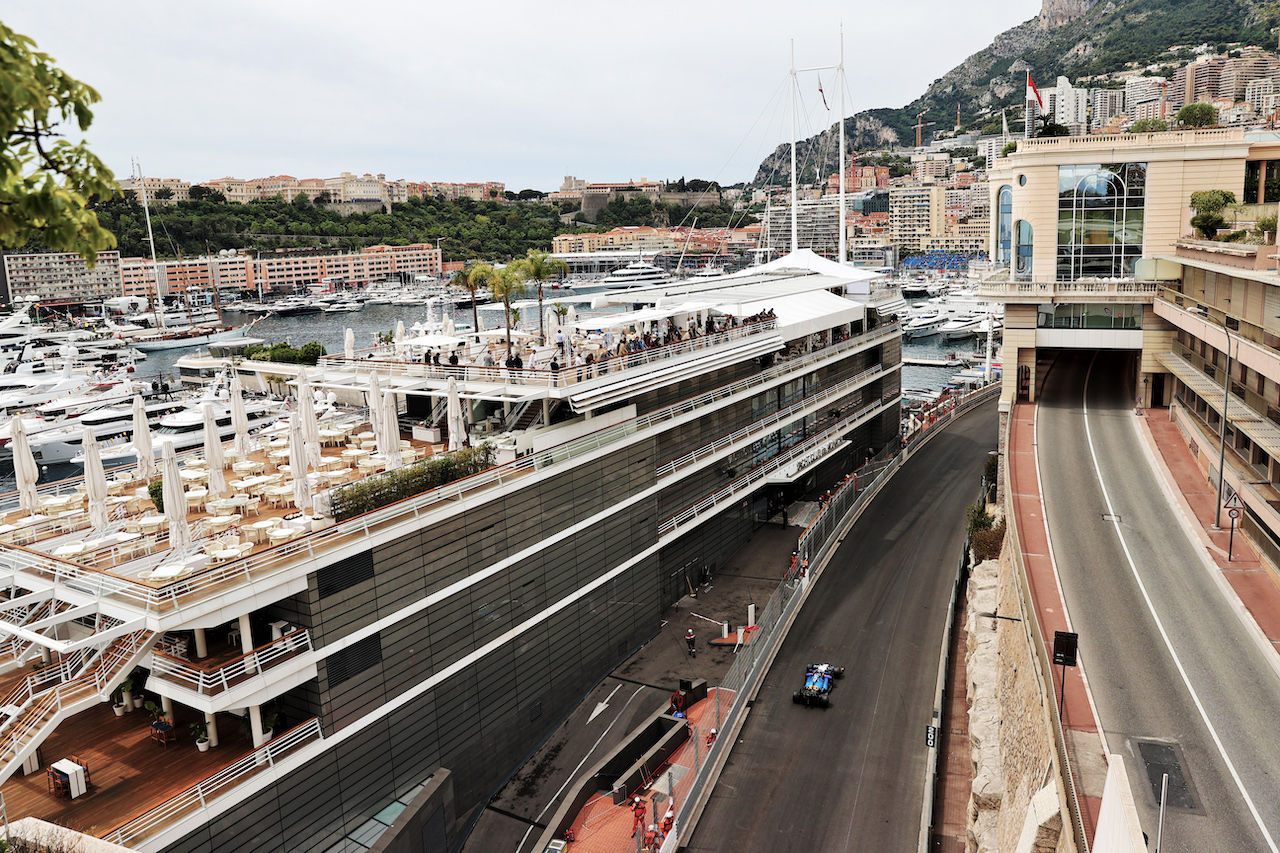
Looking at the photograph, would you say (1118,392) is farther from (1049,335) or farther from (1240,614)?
(1240,614)

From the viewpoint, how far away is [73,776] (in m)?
16.5

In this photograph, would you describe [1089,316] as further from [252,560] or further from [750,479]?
[252,560]

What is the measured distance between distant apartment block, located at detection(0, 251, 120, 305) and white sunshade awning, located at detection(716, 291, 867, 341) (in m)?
172

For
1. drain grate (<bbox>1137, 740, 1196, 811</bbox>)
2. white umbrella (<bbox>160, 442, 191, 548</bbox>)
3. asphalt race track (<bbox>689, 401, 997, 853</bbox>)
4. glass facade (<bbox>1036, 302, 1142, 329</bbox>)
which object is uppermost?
glass facade (<bbox>1036, 302, 1142, 329</bbox>)

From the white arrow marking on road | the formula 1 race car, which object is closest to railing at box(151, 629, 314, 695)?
the white arrow marking on road

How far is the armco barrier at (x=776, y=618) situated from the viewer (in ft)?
72.8

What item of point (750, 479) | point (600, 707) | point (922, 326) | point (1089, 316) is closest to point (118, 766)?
point (600, 707)

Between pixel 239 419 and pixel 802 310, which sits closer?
pixel 239 419

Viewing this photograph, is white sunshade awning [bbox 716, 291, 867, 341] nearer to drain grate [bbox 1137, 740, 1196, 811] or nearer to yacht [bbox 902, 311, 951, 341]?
drain grate [bbox 1137, 740, 1196, 811]

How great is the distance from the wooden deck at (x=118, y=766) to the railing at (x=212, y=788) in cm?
47

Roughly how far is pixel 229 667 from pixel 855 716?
17.7 m

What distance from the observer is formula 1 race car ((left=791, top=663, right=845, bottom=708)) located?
85.9 ft

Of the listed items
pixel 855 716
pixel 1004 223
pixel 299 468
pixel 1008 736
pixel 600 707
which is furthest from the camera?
pixel 1004 223

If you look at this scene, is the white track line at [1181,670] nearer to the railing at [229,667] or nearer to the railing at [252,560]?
the railing at [252,560]
